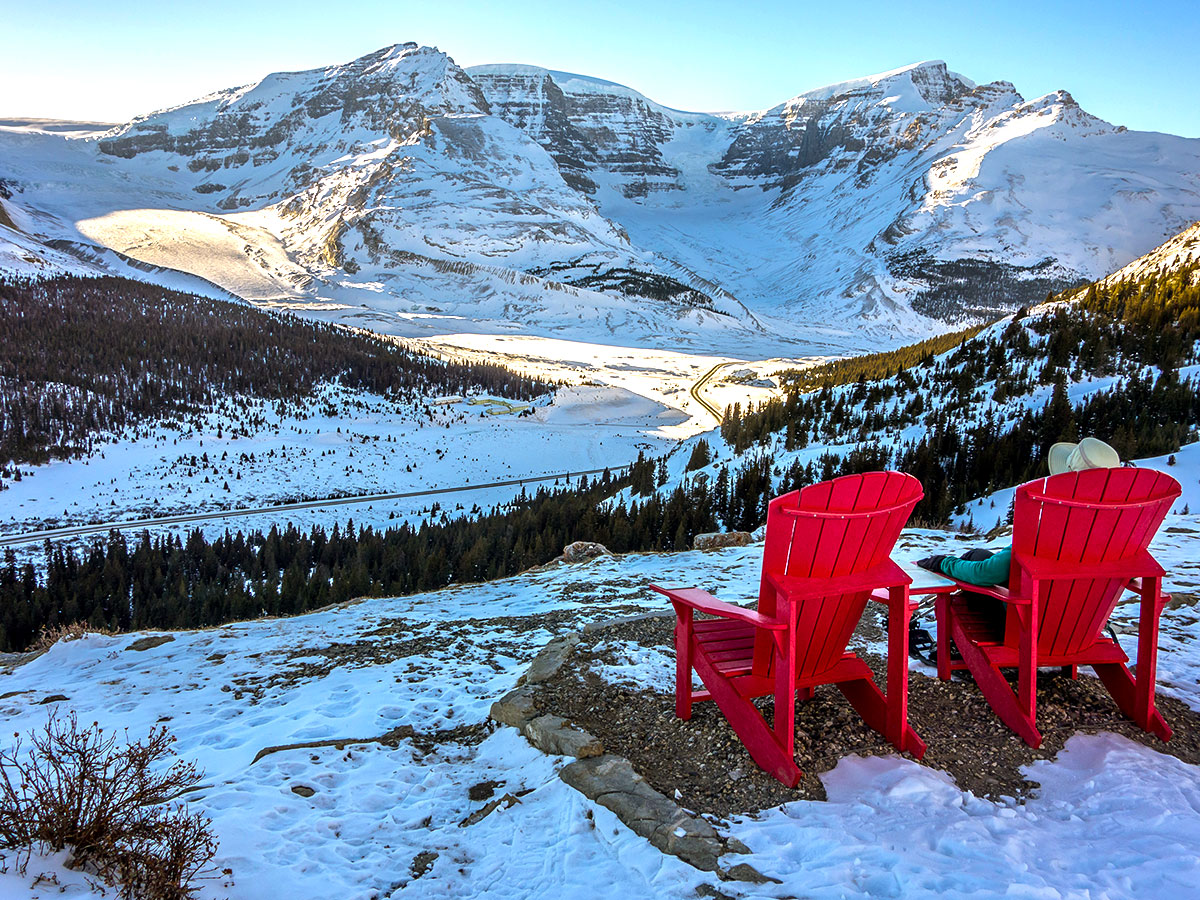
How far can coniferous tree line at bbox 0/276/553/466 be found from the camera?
33.4m

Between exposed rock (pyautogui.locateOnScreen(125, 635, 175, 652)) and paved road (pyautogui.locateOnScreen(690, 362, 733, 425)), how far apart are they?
118 feet

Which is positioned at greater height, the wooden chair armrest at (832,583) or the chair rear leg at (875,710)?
the wooden chair armrest at (832,583)

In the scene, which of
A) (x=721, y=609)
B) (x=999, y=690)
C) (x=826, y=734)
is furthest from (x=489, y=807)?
(x=999, y=690)

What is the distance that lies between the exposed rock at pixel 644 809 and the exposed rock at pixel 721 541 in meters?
8.27

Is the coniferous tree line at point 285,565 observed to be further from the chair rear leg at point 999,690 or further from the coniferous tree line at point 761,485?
the chair rear leg at point 999,690

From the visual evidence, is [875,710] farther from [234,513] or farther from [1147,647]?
[234,513]

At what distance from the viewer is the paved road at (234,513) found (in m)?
22.5

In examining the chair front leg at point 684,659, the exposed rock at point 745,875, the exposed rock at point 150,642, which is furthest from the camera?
the exposed rock at point 150,642

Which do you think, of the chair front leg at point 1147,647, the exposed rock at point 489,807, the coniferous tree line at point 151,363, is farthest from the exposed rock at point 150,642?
the coniferous tree line at point 151,363

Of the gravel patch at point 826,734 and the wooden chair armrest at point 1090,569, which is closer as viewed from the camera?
the gravel patch at point 826,734

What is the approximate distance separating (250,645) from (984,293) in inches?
4787

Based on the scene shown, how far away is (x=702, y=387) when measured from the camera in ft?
185

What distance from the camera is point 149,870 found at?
100 inches

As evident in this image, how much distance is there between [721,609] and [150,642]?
6907mm
